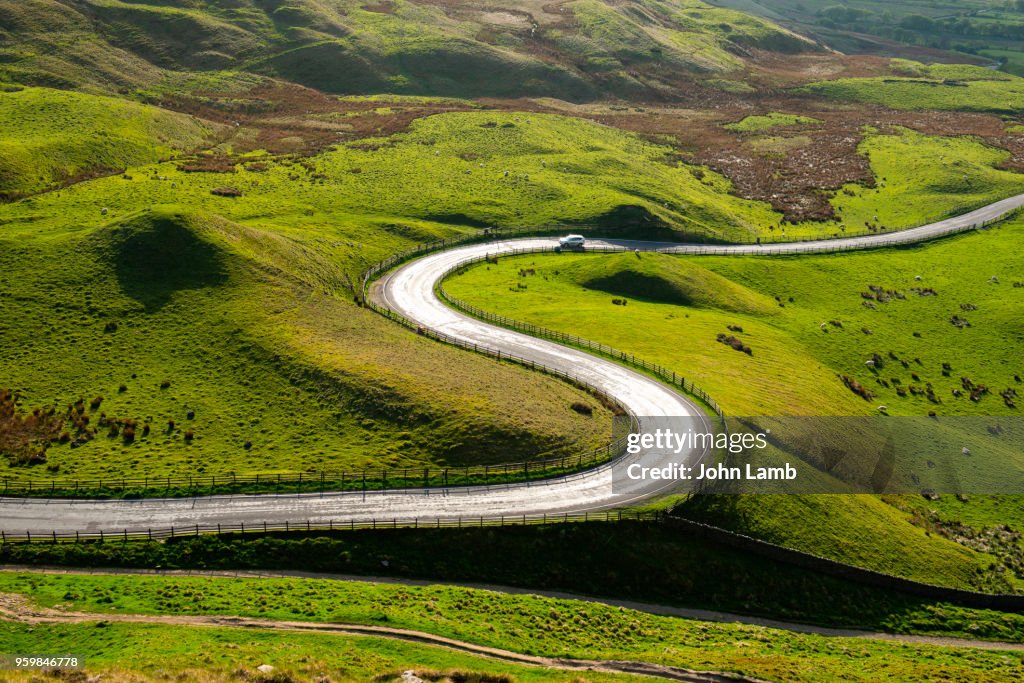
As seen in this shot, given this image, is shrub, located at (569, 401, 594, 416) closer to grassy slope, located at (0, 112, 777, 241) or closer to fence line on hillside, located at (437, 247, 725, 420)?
fence line on hillside, located at (437, 247, 725, 420)

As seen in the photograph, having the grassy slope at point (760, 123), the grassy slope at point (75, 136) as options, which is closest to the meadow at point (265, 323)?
the grassy slope at point (75, 136)

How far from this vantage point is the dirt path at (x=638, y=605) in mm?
44188

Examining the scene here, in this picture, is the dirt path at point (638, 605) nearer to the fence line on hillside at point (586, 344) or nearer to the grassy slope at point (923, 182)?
the fence line on hillside at point (586, 344)

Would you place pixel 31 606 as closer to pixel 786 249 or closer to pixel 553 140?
pixel 786 249

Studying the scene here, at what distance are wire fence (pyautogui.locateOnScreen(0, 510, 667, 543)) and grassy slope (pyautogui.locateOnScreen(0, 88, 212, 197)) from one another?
74.9 m

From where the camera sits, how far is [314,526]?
47.6 m

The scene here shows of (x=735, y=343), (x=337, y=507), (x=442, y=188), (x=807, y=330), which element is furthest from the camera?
(x=442, y=188)

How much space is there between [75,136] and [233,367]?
267 ft

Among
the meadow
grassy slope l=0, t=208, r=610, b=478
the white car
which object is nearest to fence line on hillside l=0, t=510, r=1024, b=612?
the meadow

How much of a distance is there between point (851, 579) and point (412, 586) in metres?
28.2

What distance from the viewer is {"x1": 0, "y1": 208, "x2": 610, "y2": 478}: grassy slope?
54.7 meters

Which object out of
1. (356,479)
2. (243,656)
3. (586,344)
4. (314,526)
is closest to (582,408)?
(586,344)

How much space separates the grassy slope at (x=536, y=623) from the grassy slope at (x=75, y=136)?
82.7m

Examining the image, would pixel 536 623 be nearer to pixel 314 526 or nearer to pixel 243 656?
pixel 314 526
